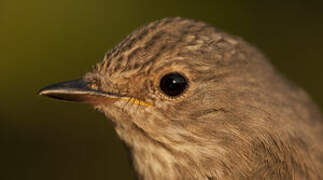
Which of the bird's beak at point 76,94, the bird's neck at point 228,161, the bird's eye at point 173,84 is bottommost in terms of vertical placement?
the bird's neck at point 228,161

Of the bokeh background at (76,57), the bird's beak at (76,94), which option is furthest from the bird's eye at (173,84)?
the bokeh background at (76,57)

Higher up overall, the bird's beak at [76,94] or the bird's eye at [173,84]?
the bird's beak at [76,94]

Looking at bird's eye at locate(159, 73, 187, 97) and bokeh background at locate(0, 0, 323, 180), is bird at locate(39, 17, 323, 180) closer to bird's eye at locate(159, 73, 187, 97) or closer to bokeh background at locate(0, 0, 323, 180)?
bird's eye at locate(159, 73, 187, 97)

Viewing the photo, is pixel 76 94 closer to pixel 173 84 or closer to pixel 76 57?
pixel 173 84

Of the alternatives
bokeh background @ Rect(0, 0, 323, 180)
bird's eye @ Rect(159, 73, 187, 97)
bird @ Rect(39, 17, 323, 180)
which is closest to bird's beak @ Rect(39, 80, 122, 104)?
bird @ Rect(39, 17, 323, 180)

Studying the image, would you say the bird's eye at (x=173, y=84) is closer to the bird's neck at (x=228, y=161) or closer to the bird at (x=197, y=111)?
the bird at (x=197, y=111)

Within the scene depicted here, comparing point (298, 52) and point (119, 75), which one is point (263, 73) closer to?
point (119, 75)

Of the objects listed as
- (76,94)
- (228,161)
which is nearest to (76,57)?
(76,94)
